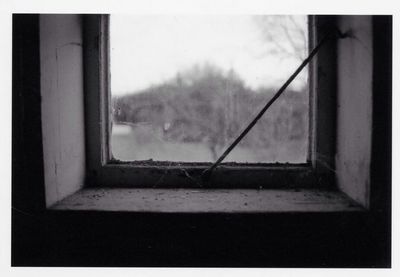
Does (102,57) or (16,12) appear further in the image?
(102,57)

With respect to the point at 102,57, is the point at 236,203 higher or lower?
lower

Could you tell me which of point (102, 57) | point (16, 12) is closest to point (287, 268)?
point (102, 57)

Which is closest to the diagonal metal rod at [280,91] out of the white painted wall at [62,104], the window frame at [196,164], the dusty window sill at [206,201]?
the window frame at [196,164]

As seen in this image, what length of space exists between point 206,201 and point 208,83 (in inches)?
14.0

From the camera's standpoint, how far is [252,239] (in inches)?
33.5

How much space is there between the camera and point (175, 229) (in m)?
0.86

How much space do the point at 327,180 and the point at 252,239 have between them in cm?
33

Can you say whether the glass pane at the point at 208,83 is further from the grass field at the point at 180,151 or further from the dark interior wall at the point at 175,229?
the dark interior wall at the point at 175,229

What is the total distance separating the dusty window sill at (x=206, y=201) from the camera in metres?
0.86

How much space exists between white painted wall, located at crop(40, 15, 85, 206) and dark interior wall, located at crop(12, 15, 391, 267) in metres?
0.03

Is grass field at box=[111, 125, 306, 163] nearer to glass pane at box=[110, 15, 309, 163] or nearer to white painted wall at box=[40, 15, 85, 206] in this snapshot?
glass pane at box=[110, 15, 309, 163]

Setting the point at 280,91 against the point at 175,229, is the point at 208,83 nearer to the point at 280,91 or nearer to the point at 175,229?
the point at 280,91

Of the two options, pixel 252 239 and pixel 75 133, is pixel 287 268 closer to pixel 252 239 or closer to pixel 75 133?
pixel 252 239

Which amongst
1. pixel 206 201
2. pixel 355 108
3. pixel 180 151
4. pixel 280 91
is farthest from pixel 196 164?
pixel 355 108
